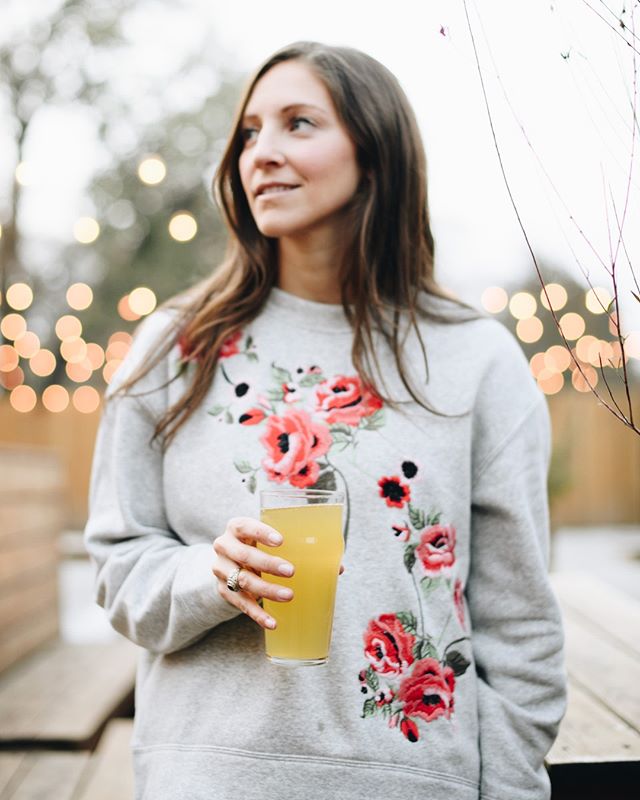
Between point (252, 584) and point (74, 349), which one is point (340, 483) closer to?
point (252, 584)

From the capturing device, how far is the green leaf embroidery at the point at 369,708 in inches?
54.8

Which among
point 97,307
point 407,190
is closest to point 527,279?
point 97,307

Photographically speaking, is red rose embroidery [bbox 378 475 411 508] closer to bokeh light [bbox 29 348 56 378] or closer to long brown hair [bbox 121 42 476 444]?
long brown hair [bbox 121 42 476 444]

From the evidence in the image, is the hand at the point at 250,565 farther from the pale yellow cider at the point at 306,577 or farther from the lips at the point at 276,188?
the lips at the point at 276,188

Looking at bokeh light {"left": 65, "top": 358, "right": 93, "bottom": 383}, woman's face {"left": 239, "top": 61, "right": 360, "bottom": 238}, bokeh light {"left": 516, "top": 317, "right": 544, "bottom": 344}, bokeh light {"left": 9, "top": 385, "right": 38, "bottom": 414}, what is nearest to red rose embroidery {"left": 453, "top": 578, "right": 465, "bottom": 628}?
woman's face {"left": 239, "top": 61, "right": 360, "bottom": 238}

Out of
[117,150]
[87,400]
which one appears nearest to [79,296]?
[87,400]

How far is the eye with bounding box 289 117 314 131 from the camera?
1.62m

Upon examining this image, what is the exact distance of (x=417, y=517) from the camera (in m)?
1.49

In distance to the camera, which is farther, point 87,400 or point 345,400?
point 87,400

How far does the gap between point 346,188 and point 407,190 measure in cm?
16

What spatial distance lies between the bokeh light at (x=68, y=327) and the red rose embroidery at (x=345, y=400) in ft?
42.1

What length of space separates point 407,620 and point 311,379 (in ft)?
1.46

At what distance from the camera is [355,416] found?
156cm

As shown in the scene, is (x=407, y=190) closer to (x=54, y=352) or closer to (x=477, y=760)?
(x=477, y=760)
